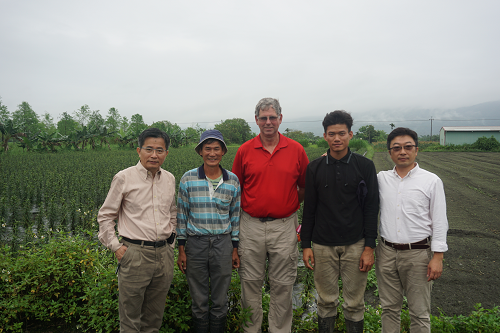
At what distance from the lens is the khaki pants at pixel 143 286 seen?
2172mm

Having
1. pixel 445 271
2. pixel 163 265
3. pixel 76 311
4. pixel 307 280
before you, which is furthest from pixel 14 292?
pixel 445 271

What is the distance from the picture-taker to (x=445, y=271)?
4.57 meters

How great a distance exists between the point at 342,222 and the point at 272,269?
2.51ft

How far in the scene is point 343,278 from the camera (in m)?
2.50

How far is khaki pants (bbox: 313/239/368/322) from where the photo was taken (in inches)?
96.3

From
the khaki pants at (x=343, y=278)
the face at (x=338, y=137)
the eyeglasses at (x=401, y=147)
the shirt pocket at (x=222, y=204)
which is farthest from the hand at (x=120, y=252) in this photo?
the eyeglasses at (x=401, y=147)

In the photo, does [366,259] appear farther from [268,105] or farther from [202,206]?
[268,105]

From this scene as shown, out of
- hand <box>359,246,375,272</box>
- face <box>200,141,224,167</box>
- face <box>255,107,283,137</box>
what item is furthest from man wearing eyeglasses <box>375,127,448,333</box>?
face <box>200,141,224,167</box>

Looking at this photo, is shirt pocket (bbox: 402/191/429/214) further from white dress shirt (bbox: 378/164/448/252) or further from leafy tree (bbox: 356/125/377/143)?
leafy tree (bbox: 356/125/377/143)

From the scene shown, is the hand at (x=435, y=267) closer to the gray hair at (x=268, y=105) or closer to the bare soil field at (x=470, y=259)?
the gray hair at (x=268, y=105)

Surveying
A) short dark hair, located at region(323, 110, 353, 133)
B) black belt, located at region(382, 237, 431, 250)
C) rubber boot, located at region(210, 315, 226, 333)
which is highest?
short dark hair, located at region(323, 110, 353, 133)

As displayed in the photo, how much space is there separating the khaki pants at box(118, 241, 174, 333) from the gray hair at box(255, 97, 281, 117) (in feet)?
4.74

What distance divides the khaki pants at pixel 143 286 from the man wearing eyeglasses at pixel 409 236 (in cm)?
182

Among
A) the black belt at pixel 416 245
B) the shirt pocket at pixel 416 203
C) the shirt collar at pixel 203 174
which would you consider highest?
the shirt collar at pixel 203 174
